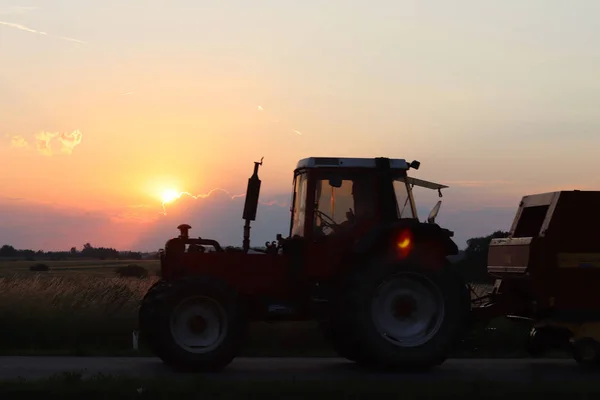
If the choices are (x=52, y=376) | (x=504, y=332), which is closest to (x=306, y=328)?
(x=504, y=332)

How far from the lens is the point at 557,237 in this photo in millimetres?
12234

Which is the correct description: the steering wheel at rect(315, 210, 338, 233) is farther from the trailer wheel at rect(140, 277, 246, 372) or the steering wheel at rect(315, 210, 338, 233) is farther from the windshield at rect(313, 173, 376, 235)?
the trailer wheel at rect(140, 277, 246, 372)

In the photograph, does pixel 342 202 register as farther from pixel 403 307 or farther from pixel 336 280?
pixel 403 307

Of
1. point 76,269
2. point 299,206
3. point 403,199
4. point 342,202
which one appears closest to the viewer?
point 342,202

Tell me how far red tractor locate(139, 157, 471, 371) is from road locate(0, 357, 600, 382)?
0.35 metres

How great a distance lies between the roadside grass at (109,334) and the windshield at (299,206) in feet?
10.6

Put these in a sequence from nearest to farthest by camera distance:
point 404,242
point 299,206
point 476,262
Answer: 1. point 404,242
2. point 299,206
3. point 476,262

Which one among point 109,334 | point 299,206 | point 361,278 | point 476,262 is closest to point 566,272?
point 361,278

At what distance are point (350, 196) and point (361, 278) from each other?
1.27 m

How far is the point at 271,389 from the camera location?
960 cm

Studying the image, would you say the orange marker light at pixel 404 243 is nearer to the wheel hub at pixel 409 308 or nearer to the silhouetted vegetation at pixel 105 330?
the wheel hub at pixel 409 308

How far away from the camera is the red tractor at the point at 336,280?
1161 centimetres

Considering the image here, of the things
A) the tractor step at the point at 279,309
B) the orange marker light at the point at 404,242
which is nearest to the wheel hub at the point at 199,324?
the tractor step at the point at 279,309

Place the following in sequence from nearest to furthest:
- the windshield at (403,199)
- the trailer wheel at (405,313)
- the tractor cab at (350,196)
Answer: the trailer wheel at (405,313) → the tractor cab at (350,196) → the windshield at (403,199)
